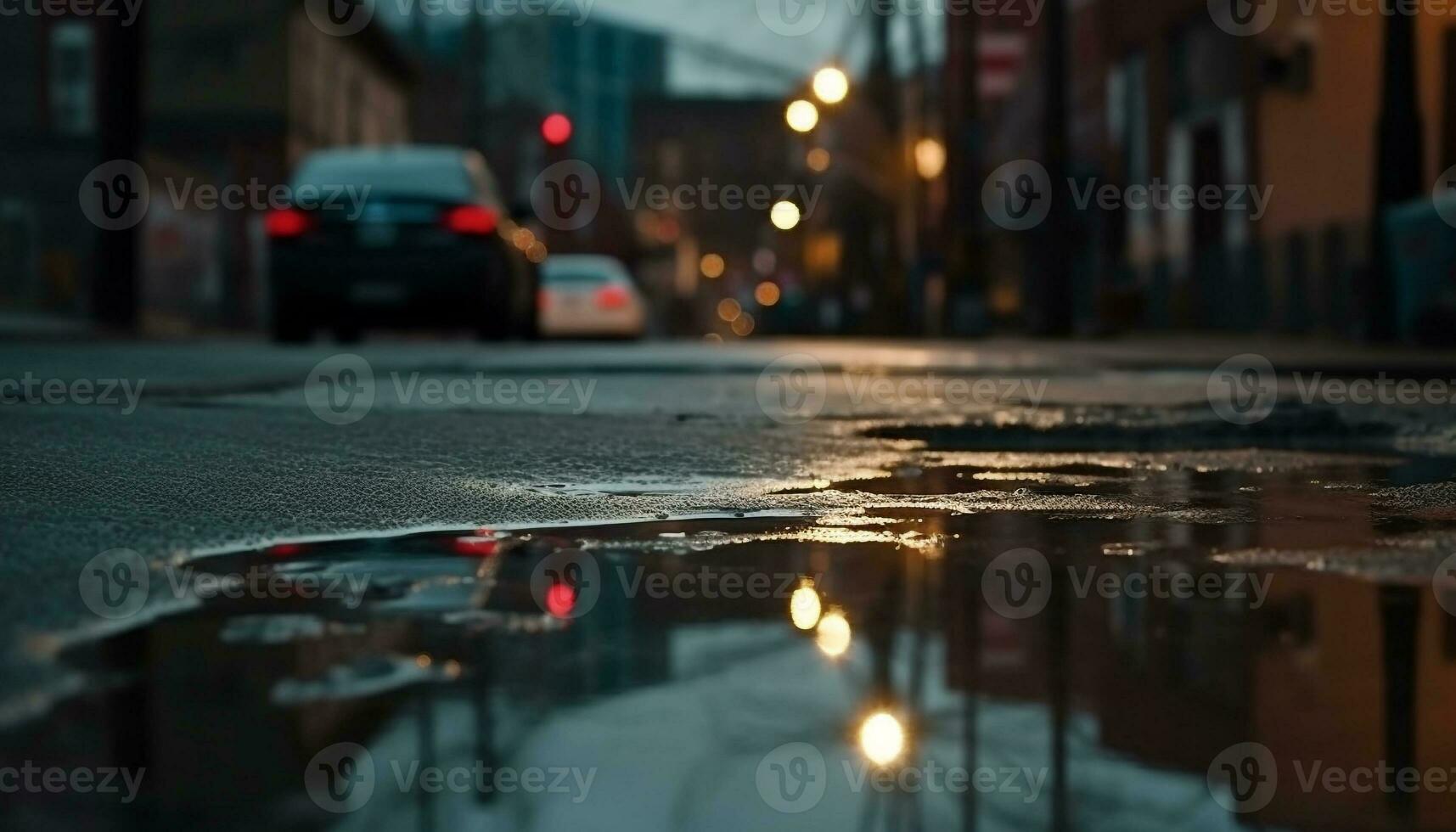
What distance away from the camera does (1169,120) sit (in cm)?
3384

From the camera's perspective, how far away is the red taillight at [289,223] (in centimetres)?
1652

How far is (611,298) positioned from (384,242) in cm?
1050

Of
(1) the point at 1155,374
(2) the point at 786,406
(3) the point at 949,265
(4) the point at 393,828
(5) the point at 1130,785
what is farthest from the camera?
(3) the point at 949,265

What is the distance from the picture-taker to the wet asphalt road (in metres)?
4.28

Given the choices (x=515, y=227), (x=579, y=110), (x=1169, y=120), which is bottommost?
(x=515, y=227)

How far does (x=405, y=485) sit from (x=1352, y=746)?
338cm

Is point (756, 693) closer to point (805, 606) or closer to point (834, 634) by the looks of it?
point (834, 634)

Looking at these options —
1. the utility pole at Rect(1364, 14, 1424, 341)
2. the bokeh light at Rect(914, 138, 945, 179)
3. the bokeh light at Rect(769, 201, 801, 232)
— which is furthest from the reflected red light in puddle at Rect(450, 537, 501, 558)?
the bokeh light at Rect(914, 138, 945, 179)

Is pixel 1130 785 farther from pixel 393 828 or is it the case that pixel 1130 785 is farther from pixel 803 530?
pixel 803 530

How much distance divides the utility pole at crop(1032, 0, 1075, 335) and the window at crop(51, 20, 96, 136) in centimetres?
2388

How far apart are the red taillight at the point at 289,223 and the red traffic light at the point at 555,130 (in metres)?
10.7

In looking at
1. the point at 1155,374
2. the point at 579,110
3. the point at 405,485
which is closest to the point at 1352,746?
the point at 405,485

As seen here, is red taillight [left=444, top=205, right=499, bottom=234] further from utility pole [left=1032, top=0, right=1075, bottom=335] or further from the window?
the window

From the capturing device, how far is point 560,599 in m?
3.58
